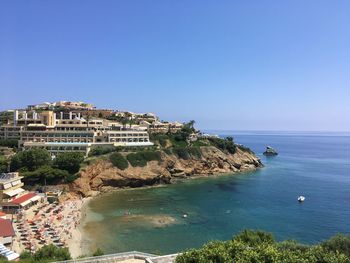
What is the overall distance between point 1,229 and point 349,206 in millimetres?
50423

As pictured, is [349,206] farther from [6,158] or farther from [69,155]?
[6,158]

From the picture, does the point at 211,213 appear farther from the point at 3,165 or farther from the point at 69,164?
the point at 3,165

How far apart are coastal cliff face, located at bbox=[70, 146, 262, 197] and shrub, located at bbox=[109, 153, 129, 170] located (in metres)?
0.75

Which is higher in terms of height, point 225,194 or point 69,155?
point 69,155

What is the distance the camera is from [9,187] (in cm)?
4609

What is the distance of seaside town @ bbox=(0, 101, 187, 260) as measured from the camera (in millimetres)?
35425

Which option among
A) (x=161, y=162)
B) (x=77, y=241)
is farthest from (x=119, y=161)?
(x=77, y=241)

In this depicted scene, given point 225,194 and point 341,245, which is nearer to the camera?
point 341,245

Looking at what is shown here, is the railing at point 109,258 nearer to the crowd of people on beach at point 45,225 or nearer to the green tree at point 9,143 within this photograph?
the crowd of people on beach at point 45,225

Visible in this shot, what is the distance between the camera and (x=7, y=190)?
45.2 meters

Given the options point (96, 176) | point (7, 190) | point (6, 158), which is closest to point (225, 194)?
point (96, 176)

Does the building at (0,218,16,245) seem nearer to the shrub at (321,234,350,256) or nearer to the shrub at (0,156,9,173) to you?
the shrub at (0,156,9,173)

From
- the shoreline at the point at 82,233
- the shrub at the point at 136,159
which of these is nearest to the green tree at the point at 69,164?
the shoreline at the point at 82,233

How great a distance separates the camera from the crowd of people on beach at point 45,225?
113ft
